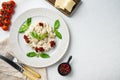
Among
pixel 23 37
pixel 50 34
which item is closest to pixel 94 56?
pixel 50 34

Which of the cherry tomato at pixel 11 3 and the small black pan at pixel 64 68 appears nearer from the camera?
the small black pan at pixel 64 68

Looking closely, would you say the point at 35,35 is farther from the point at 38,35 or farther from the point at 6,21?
the point at 6,21

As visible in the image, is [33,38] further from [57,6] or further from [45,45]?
[57,6]

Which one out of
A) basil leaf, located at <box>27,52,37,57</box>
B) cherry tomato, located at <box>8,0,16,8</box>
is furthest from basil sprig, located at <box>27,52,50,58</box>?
cherry tomato, located at <box>8,0,16,8</box>

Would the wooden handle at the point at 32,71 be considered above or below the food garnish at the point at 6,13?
below

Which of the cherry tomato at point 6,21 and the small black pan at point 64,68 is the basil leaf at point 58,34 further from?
the cherry tomato at point 6,21

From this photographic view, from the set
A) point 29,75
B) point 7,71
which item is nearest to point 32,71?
point 29,75

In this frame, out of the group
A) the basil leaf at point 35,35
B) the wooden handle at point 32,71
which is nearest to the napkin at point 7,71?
the wooden handle at point 32,71
